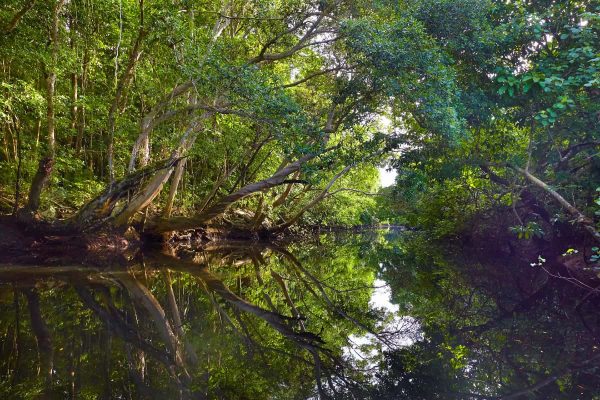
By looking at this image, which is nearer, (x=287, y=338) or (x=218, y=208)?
(x=287, y=338)

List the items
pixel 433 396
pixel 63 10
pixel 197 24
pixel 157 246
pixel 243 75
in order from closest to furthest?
pixel 433 396
pixel 243 75
pixel 63 10
pixel 197 24
pixel 157 246

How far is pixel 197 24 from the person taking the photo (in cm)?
1402

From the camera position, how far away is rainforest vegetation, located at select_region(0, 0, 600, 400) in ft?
12.8

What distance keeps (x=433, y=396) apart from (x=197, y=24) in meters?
14.0

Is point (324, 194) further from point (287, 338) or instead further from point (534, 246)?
point (287, 338)

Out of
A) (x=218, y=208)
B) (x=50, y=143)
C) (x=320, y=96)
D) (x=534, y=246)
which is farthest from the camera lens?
(x=320, y=96)

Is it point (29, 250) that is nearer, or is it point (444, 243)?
point (29, 250)

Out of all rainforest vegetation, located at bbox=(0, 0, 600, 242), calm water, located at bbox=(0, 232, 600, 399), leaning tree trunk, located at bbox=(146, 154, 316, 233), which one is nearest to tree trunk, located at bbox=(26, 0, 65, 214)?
rainforest vegetation, located at bbox=(0, 0, 600, 242)

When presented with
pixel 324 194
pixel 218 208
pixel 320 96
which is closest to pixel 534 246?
pixel 324 194

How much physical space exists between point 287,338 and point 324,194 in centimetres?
1367

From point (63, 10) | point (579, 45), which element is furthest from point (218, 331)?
point (63, 10)

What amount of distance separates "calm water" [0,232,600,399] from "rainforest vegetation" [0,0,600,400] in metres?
0.04

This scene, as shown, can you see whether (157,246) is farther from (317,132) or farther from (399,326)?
(399,326)

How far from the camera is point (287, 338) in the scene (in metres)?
4.87
